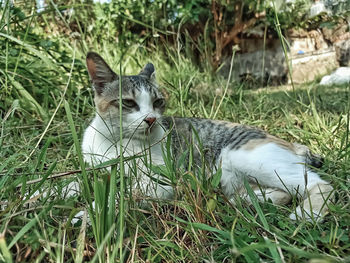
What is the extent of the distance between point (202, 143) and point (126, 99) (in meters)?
0.65

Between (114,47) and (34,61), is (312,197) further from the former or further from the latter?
(114,47)

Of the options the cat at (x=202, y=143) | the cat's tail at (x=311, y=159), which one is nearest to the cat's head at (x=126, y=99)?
the cat at (x=202, y=143)

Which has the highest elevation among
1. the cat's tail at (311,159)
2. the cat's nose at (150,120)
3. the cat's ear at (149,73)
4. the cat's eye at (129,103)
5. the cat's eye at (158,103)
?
the cat's ear at (149,73)

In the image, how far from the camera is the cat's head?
1860 mm

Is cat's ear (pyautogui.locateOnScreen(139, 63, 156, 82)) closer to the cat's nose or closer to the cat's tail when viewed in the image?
the cat's nose

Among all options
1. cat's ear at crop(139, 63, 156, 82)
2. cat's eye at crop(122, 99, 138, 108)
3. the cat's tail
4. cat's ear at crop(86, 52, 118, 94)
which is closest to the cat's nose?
cat's eye at crop(122, 99, 138, 108)

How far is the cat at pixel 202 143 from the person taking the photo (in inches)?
61.1

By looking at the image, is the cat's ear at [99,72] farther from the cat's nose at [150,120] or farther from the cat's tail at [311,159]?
the cat's tail at [311,159]

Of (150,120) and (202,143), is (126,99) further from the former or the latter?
(202,143)

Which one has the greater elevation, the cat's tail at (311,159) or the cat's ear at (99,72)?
the cat's ear at (99,72)

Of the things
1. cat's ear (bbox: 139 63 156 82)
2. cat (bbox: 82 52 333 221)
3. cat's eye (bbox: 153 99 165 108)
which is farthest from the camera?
cat's ear (bbox: 139 63 156 82)

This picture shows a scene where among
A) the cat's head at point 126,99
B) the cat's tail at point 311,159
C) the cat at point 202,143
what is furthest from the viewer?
the cat's head at point 126,99

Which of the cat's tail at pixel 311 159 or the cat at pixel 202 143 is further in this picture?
the cat's tail at pixel 311 159

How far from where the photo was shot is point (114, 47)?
4.46m
